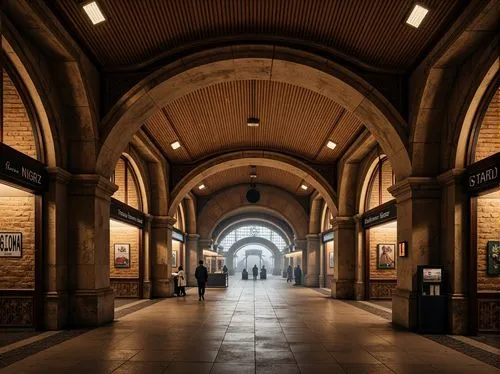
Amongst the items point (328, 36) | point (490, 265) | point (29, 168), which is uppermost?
point (328, 36)

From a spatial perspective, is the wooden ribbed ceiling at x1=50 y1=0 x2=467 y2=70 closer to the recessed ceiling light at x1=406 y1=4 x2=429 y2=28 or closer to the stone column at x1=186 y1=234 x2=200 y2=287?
the recessed ceiling light at x1=406 y1=4 x2=429 y2=28

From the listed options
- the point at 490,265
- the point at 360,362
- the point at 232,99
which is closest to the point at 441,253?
the point at 490,265

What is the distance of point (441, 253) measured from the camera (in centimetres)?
1068

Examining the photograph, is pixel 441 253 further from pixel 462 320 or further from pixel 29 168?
pixel 29 168

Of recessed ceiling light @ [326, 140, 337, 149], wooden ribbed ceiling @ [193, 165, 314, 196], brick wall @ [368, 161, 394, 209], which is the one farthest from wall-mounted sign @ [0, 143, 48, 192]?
wooden ribbed ceiling @ [193, 165, 314, 196]

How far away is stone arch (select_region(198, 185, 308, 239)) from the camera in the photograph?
94.3 ft

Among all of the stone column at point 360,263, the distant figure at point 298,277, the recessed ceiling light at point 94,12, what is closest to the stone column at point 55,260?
the recessed ceiling light at point 94,12

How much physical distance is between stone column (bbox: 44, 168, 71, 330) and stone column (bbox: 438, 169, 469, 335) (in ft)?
23.1

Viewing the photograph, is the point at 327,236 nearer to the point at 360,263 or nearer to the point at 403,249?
the point at 360,263

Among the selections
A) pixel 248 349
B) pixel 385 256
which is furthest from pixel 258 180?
pixel 248 349

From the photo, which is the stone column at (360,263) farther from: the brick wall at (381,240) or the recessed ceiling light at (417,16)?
the recessed ceiling light at (417,16)

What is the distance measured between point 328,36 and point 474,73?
2.61 meters

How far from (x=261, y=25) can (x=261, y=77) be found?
1823 mm

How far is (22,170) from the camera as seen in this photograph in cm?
929
